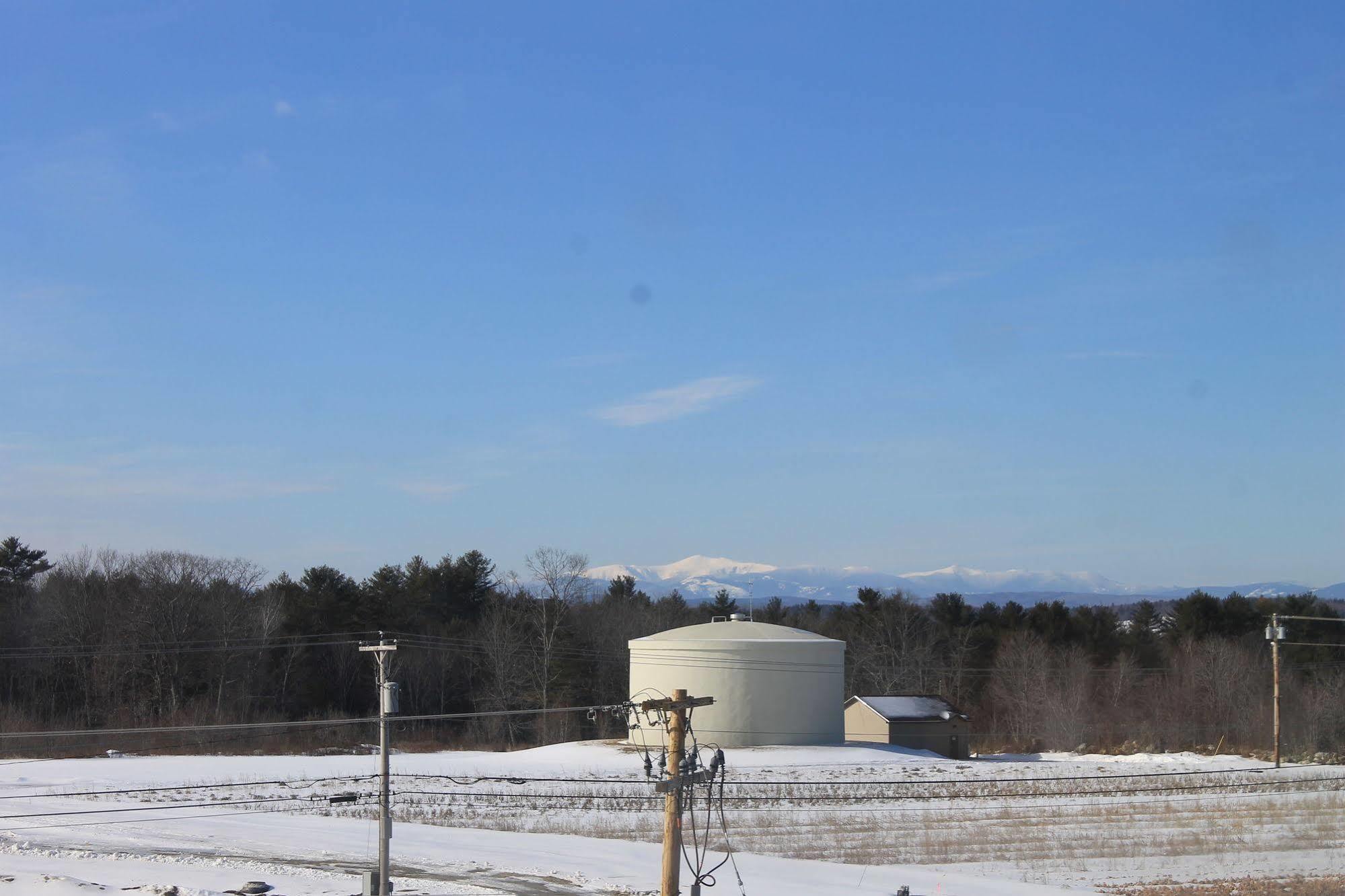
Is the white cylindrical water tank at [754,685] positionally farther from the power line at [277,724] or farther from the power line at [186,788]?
the power line at [186,788]

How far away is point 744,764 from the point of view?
45344 mm

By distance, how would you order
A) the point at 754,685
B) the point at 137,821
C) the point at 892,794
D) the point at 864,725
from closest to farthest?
the point at 137,821, the point at 892,794, the point at 754,685, the point at 864,725

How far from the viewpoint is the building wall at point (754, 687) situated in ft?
166

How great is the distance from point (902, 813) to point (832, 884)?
1271 cm

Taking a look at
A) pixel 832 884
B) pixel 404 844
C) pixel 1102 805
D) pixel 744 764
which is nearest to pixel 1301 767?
pixel 1102 805

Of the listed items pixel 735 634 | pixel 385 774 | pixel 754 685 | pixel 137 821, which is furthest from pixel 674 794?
pixel 735 634

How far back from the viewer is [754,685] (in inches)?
1998

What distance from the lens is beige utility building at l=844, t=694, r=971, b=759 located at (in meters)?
56.9

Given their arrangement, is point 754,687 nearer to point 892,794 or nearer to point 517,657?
point 892,794

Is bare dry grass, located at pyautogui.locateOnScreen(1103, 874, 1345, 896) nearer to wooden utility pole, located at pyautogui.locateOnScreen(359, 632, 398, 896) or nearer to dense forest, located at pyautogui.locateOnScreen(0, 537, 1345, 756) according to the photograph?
wooden utility pole, located at pyautogui.locateOnScreen(359, 632, 398, 896)

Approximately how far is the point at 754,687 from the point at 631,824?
19.3 meters

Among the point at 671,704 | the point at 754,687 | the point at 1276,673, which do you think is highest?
the point at 671,704

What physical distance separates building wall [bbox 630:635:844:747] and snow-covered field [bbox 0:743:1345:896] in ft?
6.18

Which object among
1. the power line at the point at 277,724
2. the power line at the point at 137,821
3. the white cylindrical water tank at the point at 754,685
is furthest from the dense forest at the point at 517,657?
the power line at the point at 137,821
